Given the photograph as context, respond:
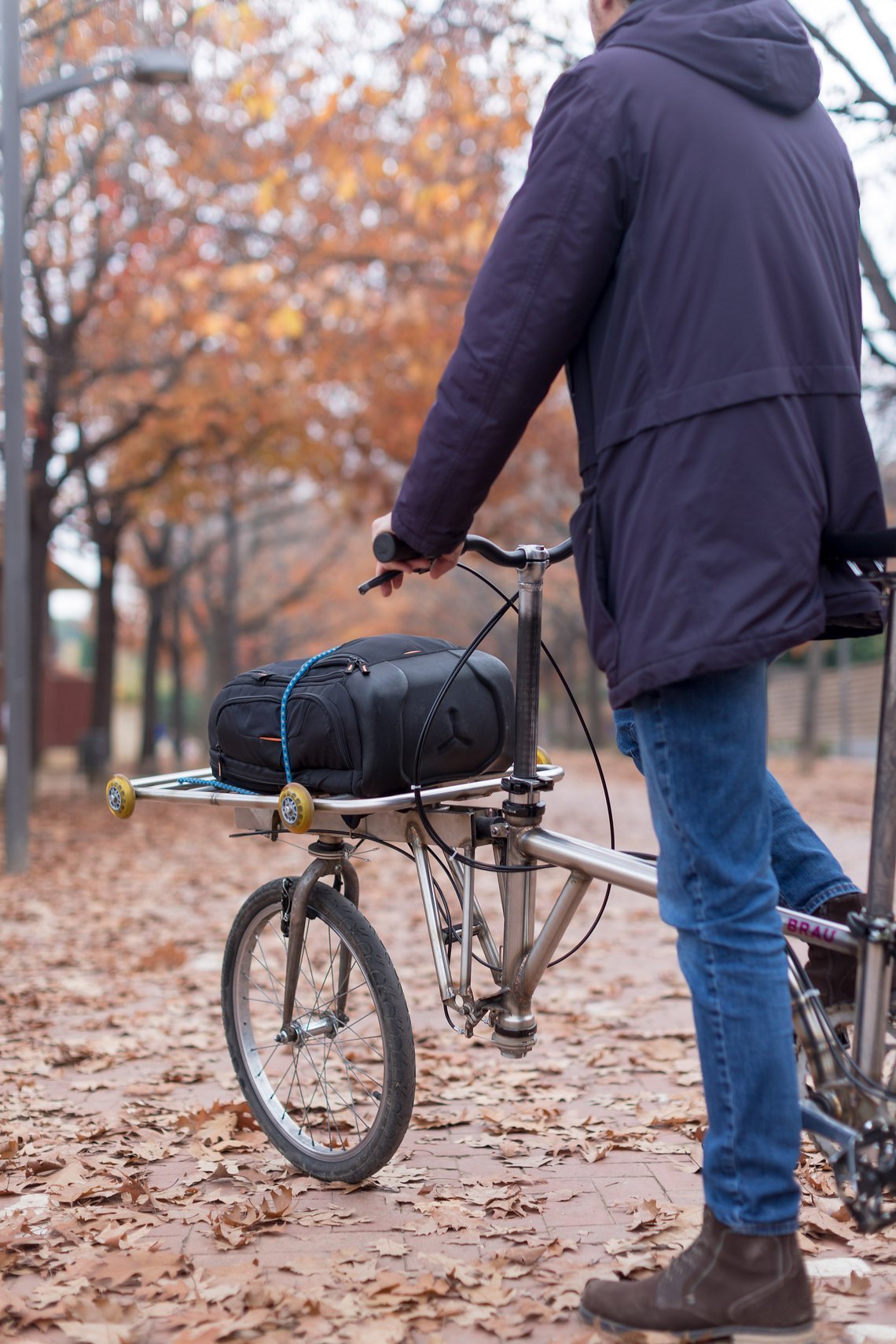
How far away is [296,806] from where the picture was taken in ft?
9.14

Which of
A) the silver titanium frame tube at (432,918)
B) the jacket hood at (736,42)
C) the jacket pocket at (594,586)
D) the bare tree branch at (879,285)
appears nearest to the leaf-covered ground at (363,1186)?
the silver titanium frame tube at (432,918)

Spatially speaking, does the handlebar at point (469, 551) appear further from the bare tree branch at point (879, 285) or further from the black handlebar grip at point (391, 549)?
the bare tree branch at point (879, 285)

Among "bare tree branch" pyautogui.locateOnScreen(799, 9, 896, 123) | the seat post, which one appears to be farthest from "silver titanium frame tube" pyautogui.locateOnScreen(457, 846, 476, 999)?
"bare tree branch" pyautogui.locateOnScreen(799, 9, 896, 123)

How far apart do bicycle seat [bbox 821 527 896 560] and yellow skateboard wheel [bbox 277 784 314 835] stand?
1.22 m

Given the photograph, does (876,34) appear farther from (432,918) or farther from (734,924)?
(734,924)

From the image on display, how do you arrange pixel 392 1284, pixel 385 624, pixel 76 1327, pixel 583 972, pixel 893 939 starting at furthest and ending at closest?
pixel 385 624 → pixel 583 972 → pixel 392 1284 → pixel 76 1327 → pixel 893 939

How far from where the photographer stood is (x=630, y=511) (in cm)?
210

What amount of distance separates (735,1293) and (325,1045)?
1474 millimetres

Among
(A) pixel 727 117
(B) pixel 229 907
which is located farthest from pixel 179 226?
(A) pixel 727 117

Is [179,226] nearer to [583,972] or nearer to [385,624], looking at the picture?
[583,972]

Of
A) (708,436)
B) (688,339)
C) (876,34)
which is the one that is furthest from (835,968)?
(876,34)

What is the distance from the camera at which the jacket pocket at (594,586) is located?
7.10ft

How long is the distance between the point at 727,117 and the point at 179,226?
1291 centimetres

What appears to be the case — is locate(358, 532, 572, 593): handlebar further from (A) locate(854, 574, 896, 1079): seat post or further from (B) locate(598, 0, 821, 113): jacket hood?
(B) locate(598, 0, 821, 113): jacket hood
